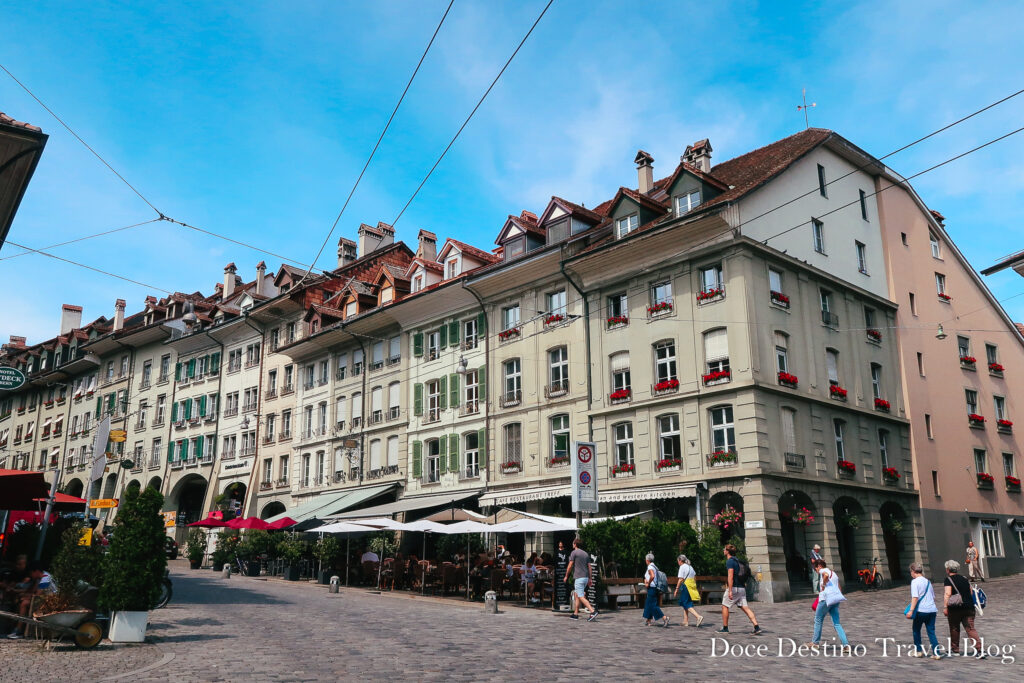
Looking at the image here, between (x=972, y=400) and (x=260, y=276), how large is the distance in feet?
124

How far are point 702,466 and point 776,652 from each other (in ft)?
43.3

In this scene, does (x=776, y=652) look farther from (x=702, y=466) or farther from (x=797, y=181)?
(x=797, y=181)

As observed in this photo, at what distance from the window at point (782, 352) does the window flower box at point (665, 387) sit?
3.23 meters

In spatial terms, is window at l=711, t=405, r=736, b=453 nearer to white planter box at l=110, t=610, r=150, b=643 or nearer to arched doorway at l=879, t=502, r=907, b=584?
arched doorway at l=879, t=502, r=907, b=584

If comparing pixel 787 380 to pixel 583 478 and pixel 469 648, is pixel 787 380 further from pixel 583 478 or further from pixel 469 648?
pixel 469 648

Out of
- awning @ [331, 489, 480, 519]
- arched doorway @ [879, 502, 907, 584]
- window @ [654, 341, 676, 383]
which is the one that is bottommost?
arched doorway @ [879, 502, 907, 584]

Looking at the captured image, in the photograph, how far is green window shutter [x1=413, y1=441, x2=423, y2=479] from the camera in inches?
1479

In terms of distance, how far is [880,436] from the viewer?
1271 inches

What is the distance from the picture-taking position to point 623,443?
30.1m

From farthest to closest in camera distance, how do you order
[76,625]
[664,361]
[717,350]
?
1. [664,361]
2. [717,350]
3. [76,625]

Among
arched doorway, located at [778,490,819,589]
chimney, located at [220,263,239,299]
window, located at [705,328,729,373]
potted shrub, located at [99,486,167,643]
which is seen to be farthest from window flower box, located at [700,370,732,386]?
chimney, located at [220,263,239,299]

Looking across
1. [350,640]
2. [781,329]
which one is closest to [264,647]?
[350,640]

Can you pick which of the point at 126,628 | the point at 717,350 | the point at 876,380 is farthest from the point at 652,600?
the point at 876,380

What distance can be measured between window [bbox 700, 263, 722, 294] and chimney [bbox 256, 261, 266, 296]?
102 feet
